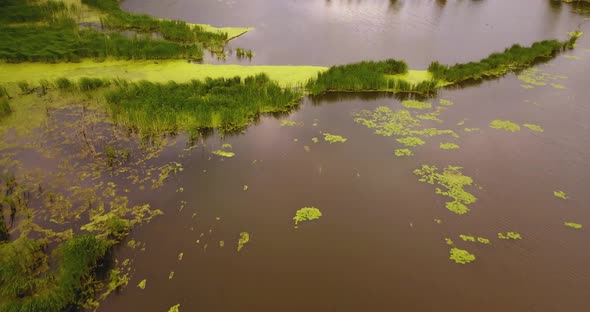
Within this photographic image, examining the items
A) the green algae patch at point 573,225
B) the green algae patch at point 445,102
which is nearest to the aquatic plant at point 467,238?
the green algae patch at point 573,225

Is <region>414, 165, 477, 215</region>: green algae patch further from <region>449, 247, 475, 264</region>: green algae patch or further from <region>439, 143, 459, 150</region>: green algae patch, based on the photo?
<region>449, 247, 475, 264</region>: green algae patch

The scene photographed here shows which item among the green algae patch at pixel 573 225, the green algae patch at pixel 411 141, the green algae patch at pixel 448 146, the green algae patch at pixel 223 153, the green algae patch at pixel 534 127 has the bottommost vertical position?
the green algae patch at pixel 573 225

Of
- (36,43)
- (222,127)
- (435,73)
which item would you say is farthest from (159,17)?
(435,73)

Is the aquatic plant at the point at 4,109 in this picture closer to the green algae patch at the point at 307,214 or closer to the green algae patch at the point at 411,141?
the green algae patch at the point at 307,214

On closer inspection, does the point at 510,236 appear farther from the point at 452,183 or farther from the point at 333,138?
the point at 333,138

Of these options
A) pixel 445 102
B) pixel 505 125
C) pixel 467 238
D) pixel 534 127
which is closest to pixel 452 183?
pixel 467 238

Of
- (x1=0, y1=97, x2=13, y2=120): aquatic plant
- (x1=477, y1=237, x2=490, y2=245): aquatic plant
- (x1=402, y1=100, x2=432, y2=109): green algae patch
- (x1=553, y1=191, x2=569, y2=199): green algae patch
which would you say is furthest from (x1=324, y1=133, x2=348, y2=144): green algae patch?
(x1=0, y1=97, x2=13, y2=120): aquatic plant

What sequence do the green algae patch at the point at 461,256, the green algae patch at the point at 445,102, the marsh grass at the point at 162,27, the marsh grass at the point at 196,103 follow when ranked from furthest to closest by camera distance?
1. the marsh grass at the point at 162,27
2. the green algae patch at the point at 445,102
3. the marsh grass at the point at 196,103
4. the green algae patch at the point at 461,256
